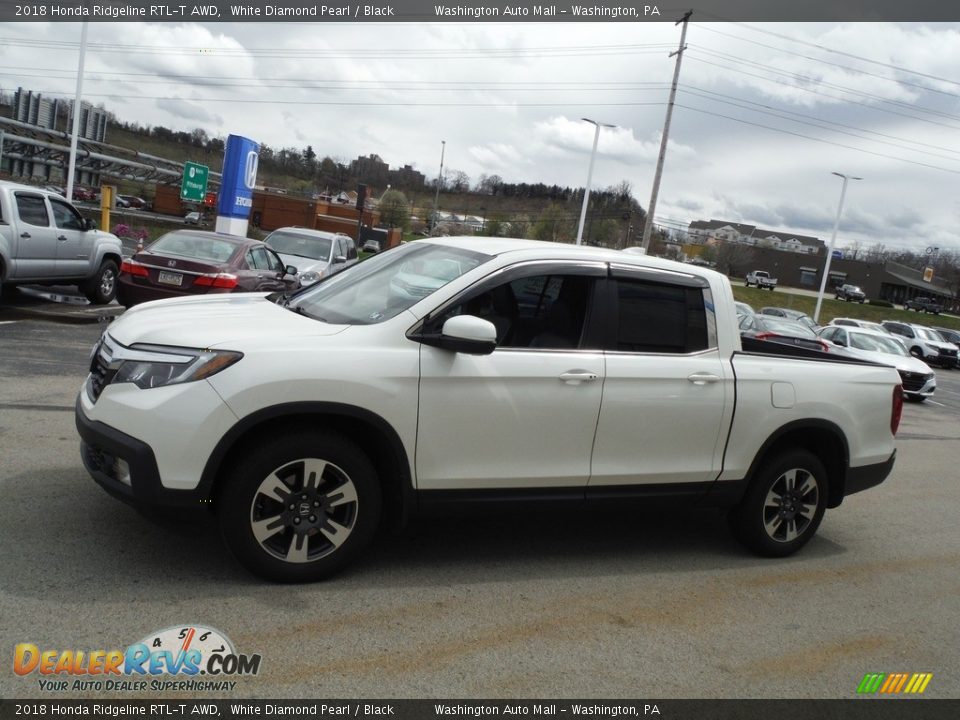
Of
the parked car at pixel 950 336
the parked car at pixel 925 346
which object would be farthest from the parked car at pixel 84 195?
the parked car at pixel 950 336

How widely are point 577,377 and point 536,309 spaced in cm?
45

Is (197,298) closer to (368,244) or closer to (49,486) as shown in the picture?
(49,486)

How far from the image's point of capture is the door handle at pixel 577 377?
171 inches

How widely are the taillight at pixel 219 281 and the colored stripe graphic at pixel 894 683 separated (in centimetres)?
986

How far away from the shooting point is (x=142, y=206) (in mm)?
74750

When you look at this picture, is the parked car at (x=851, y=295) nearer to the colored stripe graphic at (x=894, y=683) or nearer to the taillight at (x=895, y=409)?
the taillight at (x=895, y=409)

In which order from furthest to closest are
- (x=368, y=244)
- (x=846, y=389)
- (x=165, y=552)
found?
1. (x=368, y=244)
2. (x=846, y=389)
3. (x=165, y=552)

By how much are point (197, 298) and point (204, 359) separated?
51.6 inches

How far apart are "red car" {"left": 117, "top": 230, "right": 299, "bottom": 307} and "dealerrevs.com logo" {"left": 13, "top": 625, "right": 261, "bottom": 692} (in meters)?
8.50

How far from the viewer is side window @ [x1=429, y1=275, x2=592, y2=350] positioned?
433cm

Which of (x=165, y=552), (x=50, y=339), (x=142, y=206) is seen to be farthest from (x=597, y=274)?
(x=142, y=206)

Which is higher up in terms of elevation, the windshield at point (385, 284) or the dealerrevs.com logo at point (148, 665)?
the windshield at point (385, 284)

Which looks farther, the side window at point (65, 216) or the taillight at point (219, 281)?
the side window at point (65, 216)

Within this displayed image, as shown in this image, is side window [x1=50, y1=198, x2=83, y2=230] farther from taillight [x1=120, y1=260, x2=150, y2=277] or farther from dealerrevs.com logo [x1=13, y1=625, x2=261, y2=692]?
A: dealerrevs.com logo [x1=13, y1=625, x2=261, y2=692]
